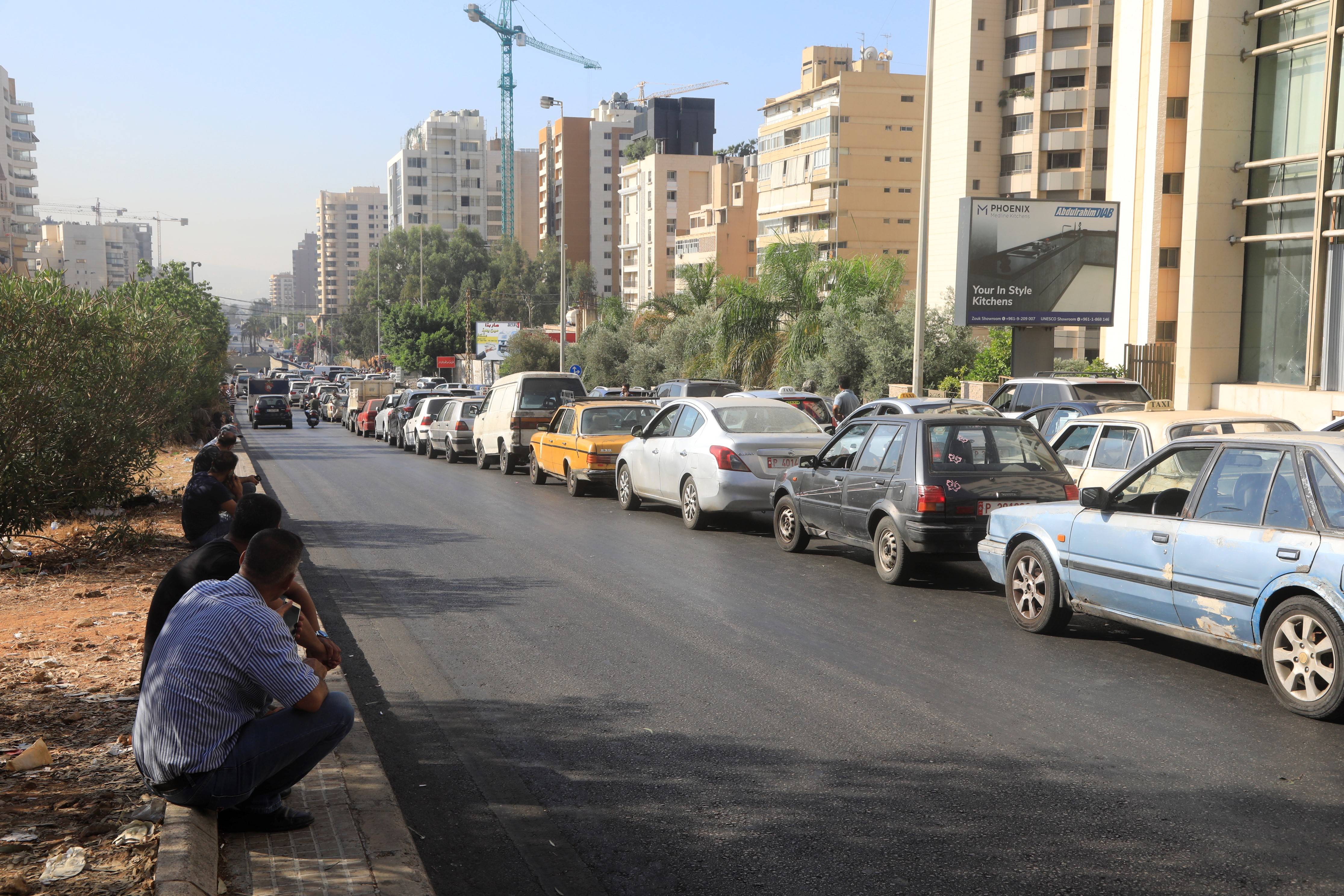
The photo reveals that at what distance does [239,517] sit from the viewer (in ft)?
18.8

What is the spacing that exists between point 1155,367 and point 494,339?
5346cm

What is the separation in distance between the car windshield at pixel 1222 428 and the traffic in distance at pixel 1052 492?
0.9 inches

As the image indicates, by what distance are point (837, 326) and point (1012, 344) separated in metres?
9.00

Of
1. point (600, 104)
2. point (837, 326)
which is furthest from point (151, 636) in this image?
point (600, 104)

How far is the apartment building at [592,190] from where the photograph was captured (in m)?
142

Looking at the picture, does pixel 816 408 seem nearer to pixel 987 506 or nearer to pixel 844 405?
pixel 844 405

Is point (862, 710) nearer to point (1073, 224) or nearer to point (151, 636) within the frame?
point (151, 636)

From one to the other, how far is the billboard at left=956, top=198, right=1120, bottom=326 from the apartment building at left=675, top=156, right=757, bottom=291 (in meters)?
62.2

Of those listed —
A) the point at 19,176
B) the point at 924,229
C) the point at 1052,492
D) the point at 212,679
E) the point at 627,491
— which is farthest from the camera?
the point at 19,176

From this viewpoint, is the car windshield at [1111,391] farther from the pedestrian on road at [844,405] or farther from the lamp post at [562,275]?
the lamp post at [562,275]

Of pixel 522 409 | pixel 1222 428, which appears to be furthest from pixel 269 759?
pixel 522 409

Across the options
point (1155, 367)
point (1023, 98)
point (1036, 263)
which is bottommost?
point (1155, 367)

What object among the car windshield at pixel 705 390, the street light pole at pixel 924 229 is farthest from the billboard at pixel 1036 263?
the car windshield at pixel 705 390

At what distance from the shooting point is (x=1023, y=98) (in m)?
70.6
